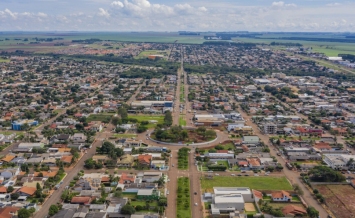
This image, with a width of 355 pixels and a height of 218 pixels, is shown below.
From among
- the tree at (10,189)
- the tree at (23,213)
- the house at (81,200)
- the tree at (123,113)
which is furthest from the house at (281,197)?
the tree at (123,113)

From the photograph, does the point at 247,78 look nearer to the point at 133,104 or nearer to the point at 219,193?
the point at 133,104

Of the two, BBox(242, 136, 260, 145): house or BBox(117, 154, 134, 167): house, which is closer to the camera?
BBox(117, 154, 134, 167): house

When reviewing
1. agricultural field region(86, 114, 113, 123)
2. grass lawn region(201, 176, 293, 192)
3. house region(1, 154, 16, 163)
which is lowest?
grass lawn region(201, 176, 293, 192)

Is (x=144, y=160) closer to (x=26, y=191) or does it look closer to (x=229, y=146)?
(x=26, y=191)

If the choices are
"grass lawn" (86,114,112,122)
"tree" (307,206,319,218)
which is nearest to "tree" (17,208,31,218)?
"tree" (307,206,319,218)

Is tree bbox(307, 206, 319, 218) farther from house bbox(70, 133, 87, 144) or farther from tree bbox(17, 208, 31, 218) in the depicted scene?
house bbox(70, 133, 87, 144)

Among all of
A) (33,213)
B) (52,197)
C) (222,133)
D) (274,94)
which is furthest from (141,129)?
(274,94)

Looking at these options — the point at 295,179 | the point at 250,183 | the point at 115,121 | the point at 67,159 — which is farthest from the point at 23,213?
the point at 295,179
